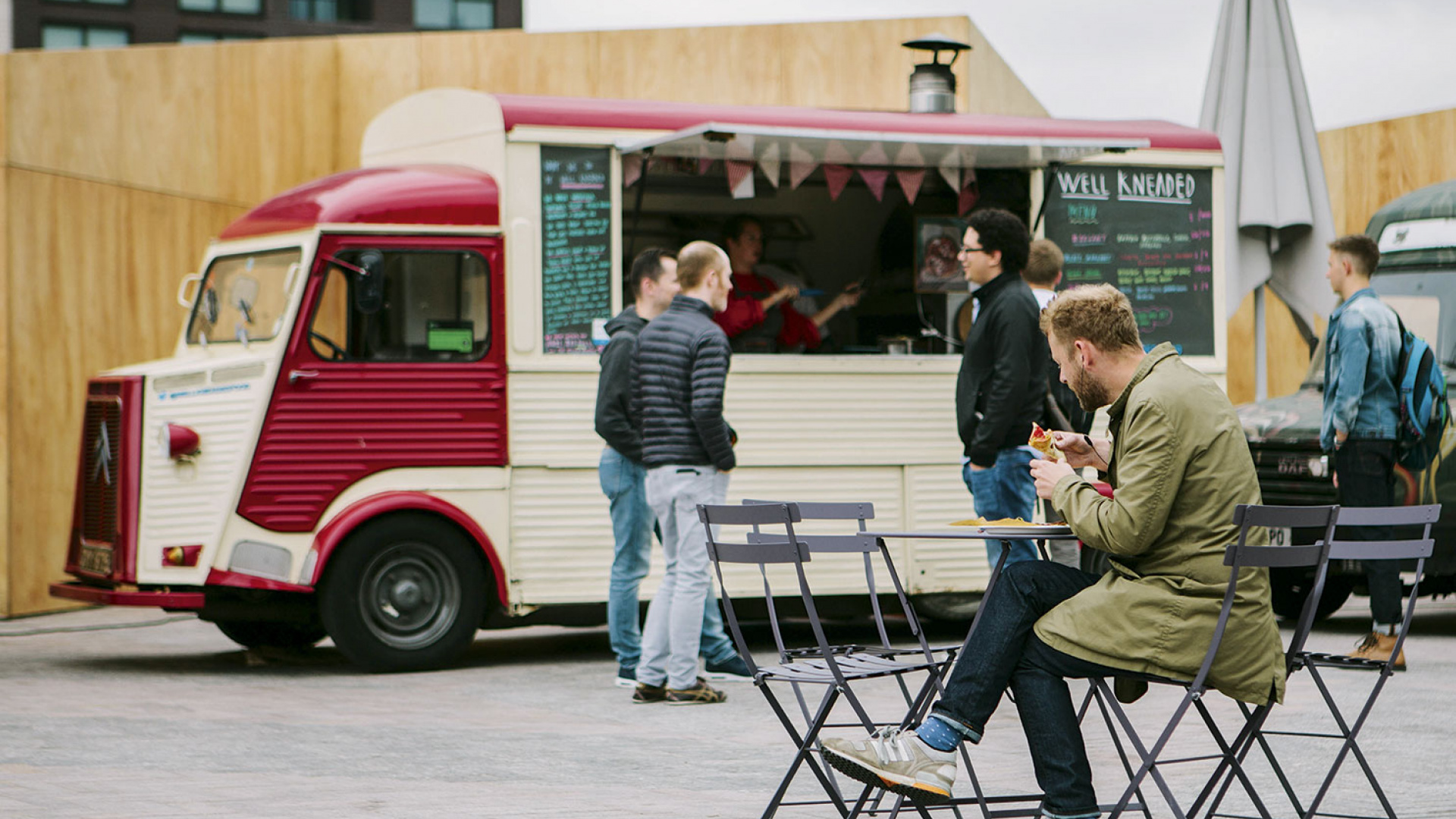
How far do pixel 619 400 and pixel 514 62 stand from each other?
23.2ft

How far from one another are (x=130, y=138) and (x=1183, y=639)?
9859 mm

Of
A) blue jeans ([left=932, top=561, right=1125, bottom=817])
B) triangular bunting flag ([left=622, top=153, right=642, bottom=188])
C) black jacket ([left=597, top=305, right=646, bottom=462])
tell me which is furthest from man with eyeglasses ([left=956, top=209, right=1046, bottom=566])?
blue jeans ([left=932, top=561, right=1125, bottom=817])

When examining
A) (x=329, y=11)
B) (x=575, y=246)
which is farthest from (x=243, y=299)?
(x=329, y=11)

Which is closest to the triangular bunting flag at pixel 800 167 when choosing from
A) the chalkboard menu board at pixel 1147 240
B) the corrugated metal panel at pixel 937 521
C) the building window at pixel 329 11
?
the chalkboard menu board at pixel 1147 240

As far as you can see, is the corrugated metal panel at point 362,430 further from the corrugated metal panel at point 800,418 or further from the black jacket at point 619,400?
the black jacket at point 619,400

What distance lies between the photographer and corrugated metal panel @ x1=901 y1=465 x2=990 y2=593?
373 inches

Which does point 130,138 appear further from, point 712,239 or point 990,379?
point 990,379

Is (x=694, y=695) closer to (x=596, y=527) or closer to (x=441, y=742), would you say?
(x=441, y=742)

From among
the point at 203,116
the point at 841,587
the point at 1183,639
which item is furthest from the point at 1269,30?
the point at 1183,639

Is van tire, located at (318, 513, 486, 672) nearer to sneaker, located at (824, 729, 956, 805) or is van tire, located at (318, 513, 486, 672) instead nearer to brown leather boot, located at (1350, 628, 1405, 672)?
brown leather boot, located at (1350, 628, 1405, 672)

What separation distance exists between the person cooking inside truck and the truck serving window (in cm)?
154

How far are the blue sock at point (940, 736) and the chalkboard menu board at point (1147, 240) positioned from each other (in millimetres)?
5940

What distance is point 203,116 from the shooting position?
12.9 meters

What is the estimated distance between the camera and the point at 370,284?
28.1ft
